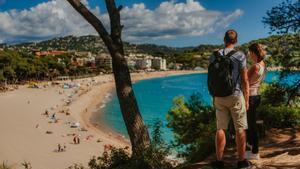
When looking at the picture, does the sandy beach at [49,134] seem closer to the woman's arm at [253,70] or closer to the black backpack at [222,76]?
the woman's arm at [253,70]

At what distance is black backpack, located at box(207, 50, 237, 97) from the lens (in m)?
3.85

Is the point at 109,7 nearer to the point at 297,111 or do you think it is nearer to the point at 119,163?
the point at 119,163

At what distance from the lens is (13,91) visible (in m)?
70.9

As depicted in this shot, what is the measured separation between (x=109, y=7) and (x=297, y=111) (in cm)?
489

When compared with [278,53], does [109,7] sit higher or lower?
higher

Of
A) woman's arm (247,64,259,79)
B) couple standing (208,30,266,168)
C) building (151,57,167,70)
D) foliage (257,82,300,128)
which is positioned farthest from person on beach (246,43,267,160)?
building (151,57,167,70)

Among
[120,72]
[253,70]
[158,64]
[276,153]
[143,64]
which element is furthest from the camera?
[158,64]

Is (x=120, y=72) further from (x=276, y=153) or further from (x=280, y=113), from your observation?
(x=280, y=113)

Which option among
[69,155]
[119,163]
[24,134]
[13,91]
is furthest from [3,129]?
[13,91]

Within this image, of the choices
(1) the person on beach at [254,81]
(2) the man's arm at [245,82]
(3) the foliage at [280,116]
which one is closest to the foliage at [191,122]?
(3) the foliage at [280,116]

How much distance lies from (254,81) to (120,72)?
1.74 metres

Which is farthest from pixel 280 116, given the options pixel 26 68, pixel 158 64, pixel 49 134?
pixel 158 64

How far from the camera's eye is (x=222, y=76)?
3.85 meters

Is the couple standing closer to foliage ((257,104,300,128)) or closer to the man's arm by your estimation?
the man's arm
